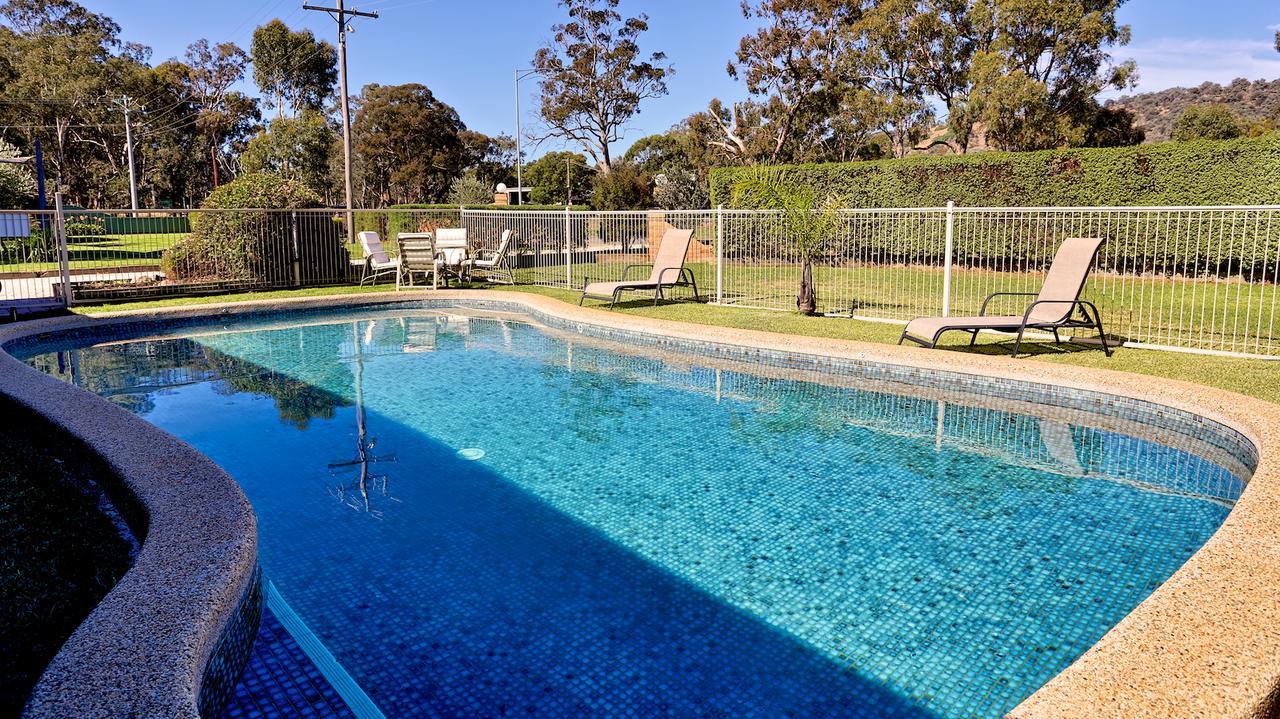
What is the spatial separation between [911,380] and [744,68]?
25.2 metres

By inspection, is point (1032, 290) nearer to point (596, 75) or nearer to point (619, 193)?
point (619, 193)

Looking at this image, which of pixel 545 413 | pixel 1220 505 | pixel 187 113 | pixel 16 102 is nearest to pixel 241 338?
pixel 545 413

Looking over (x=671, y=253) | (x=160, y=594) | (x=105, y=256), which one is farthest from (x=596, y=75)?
(x=160, y=594)

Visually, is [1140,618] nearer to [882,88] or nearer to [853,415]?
[853,415]

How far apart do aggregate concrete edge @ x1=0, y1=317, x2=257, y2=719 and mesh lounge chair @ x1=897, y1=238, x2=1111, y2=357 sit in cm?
637

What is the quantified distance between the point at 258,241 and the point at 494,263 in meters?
4.14

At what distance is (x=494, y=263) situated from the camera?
49.2 feet

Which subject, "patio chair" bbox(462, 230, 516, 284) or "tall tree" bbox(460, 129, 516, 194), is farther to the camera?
"tall tree" bbox(460, 129, 516, 194)

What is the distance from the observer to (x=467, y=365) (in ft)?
29.0

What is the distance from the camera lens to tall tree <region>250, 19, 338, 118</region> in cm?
5044

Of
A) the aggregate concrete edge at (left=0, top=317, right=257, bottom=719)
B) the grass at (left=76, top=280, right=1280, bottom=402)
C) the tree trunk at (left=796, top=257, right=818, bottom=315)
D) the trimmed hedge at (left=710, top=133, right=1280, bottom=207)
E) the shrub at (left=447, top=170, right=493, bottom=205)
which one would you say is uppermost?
the shrub at (left=447, top=170, right=493, bottom=205)

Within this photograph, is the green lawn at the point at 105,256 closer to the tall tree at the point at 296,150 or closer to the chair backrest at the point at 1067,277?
the chair backrest at the point at 1067,277

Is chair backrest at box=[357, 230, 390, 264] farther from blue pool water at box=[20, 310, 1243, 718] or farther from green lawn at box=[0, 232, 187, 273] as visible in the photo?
blue pool water at box=[20, 310, 1243, 718]

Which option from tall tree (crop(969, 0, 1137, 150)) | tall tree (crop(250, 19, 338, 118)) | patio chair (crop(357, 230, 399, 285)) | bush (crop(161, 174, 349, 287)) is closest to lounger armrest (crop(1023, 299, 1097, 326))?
patio chair (crop(357, 230, 399, 285))
